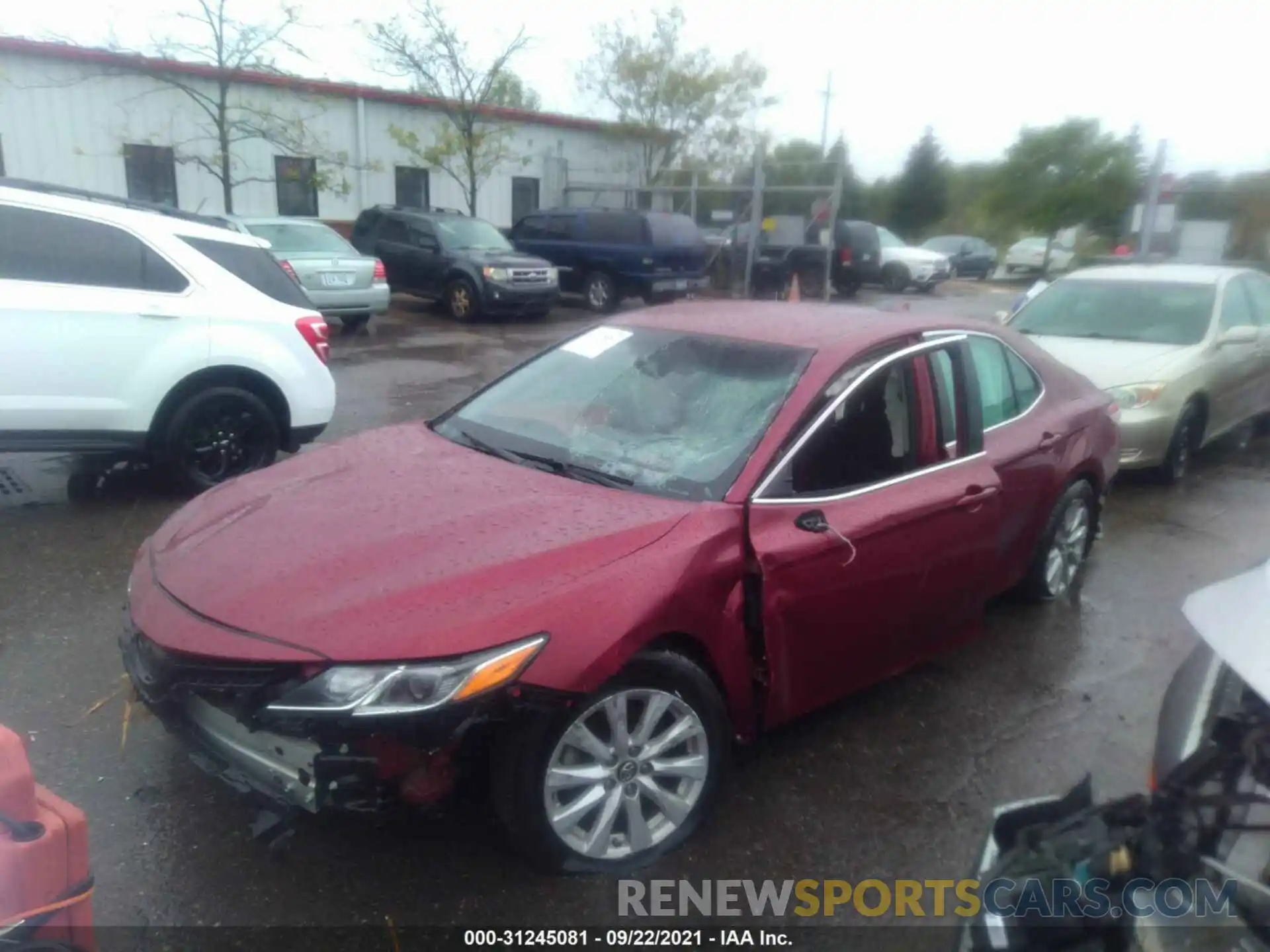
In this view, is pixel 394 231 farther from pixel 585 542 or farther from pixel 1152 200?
pixel 585 542

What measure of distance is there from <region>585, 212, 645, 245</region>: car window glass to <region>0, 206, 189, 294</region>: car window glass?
1192 cm

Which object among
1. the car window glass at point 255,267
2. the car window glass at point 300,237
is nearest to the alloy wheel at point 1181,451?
the car window glass at point 255,267

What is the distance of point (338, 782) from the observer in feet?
8.17

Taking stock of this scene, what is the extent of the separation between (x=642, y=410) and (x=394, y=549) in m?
1.17

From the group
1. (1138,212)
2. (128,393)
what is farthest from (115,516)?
(1138,212)

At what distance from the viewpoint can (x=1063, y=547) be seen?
5.04 meters

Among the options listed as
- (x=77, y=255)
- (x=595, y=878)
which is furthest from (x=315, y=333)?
(x=595, y=878)

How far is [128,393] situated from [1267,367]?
8761 millimetres

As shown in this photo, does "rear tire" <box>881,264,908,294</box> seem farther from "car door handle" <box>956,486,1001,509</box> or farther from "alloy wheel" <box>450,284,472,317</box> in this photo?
"car door handle" <box>956,486,1001,509</box>

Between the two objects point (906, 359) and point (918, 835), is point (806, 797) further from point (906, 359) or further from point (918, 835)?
point (906, 359)

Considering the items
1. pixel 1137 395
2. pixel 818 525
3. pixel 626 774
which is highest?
pixel 818 525

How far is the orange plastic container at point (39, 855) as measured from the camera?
76.4 inches

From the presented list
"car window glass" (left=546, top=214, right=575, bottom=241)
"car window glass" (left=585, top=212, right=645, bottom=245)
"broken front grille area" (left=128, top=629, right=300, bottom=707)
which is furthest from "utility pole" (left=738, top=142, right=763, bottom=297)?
"broken front grille area" (left=128, top=629, right=300, bottom=707)

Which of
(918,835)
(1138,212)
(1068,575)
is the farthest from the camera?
(1138,212)
